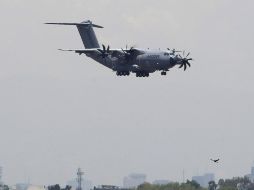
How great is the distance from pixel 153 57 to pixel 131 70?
22.1ft

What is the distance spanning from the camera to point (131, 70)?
199250mm

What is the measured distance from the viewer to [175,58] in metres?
194

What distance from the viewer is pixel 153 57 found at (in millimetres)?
194000

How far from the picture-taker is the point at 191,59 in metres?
199

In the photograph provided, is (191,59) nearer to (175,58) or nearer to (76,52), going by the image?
(175,58)

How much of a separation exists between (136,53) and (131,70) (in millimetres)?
3135

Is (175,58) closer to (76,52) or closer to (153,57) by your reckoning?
(153,57)

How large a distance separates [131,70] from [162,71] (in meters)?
7.55

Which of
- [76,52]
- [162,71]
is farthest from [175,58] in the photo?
[76,52]

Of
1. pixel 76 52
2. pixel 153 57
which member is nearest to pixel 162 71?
pixel 153 57

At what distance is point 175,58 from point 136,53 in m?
8.66

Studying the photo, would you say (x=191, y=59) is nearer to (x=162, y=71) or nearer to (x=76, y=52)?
(x=162, y=71)

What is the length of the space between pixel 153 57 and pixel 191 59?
8238 mm

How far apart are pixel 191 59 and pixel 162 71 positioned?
298 inches
